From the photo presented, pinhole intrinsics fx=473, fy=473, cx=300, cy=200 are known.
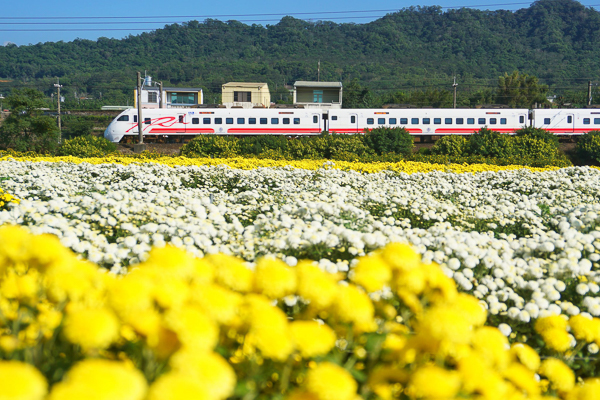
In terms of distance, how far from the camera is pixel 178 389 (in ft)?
3.65

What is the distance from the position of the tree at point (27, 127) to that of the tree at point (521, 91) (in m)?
53.8

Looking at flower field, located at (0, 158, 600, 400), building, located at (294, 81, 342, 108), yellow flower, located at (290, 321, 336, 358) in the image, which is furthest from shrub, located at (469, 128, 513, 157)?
building, located at (294, 81, 342, 108)

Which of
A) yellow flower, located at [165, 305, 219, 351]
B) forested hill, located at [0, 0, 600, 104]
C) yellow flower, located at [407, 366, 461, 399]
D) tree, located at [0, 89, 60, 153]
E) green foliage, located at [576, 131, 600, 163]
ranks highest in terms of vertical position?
forested hill, located at [0, 0, 600, 104]

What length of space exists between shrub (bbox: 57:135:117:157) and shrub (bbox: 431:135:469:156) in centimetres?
1337

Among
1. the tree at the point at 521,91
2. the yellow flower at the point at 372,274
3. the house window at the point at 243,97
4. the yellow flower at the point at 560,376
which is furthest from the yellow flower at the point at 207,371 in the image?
the tree at the point at 521,91

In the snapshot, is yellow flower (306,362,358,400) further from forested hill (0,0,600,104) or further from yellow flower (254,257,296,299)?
forested hill (0,0,600,104)

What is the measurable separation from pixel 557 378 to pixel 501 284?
146 centimetres

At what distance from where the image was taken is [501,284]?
131 inches

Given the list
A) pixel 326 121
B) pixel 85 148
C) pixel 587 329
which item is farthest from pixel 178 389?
pixel 326 121

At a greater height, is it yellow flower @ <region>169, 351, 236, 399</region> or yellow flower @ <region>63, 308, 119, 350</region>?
yellow flower @ <region>63, 308, 119, 350</region>

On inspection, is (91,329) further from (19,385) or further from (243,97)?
(243,97)

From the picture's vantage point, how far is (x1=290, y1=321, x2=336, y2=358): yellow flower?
1.52 m

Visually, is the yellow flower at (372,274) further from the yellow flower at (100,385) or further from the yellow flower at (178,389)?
the yellow flower at (100,385)

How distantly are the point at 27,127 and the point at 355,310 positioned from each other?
2386 centimetres
